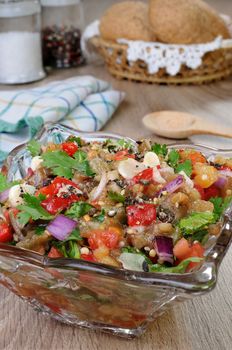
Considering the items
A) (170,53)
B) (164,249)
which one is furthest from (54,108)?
(164,249)

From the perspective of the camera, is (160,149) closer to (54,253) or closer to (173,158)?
(173,158)

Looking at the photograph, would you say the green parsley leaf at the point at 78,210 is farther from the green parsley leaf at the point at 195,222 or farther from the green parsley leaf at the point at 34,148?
the green parsley leaf at the point at 34,148

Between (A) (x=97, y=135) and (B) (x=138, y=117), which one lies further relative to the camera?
(B) (x=138, y=117)

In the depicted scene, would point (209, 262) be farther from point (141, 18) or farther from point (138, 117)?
point (141, 18)

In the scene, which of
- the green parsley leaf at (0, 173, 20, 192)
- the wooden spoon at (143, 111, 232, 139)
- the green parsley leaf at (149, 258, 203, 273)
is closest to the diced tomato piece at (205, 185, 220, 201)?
the green parsley leaf at (149, 258, 203, 273)

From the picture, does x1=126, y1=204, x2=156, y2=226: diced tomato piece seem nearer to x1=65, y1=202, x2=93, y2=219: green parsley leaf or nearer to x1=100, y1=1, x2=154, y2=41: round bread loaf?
x1=65, y1=202, x2=93, y2=219: green parsley leaf

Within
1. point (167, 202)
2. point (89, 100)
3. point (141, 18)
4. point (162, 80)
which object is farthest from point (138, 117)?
point (167, 202)

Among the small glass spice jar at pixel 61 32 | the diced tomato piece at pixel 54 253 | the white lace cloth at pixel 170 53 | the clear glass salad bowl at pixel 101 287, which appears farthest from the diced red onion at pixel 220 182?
the small glass spice jar at pixel 61 32
